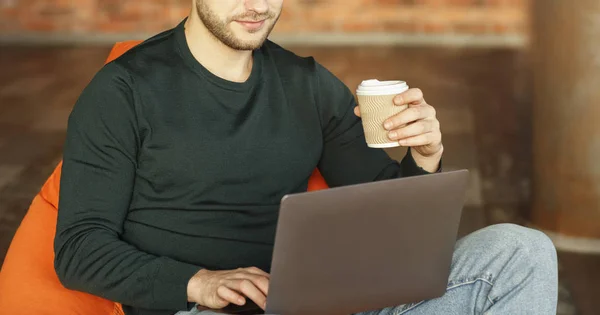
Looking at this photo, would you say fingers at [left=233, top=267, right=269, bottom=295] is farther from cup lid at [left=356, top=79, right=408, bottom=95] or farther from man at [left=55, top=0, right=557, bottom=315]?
cup lid at [left=356, top=79, right=408, bottom=95]

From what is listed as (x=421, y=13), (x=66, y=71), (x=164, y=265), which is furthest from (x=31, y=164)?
(x=421, y=13)

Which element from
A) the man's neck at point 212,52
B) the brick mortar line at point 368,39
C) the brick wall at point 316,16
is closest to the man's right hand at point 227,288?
the man's neck at point 212,52

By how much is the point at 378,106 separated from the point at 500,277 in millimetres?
354

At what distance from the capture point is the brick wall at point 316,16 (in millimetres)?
6477

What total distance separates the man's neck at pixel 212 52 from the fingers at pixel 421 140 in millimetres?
383

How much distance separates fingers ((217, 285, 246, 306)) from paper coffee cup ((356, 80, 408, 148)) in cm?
36

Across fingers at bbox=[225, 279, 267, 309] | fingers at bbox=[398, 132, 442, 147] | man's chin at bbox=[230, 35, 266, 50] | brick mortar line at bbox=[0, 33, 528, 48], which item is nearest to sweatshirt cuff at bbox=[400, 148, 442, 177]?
fingers at bbox=[398, 132, 442, 147]

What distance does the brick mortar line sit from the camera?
21.1ft

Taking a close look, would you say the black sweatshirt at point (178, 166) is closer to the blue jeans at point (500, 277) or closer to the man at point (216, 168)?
the man at point (216, 168)

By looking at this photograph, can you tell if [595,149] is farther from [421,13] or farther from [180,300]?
[421,13]

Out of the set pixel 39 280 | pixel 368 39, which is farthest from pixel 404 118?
pixel 368 39

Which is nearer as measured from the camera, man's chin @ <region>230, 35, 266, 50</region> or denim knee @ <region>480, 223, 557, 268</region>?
denim knee @ <region>480, 223, 557, 268</region>

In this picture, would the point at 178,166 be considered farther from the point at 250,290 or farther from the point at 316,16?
the point at 316,16

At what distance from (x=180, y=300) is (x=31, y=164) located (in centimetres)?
263
